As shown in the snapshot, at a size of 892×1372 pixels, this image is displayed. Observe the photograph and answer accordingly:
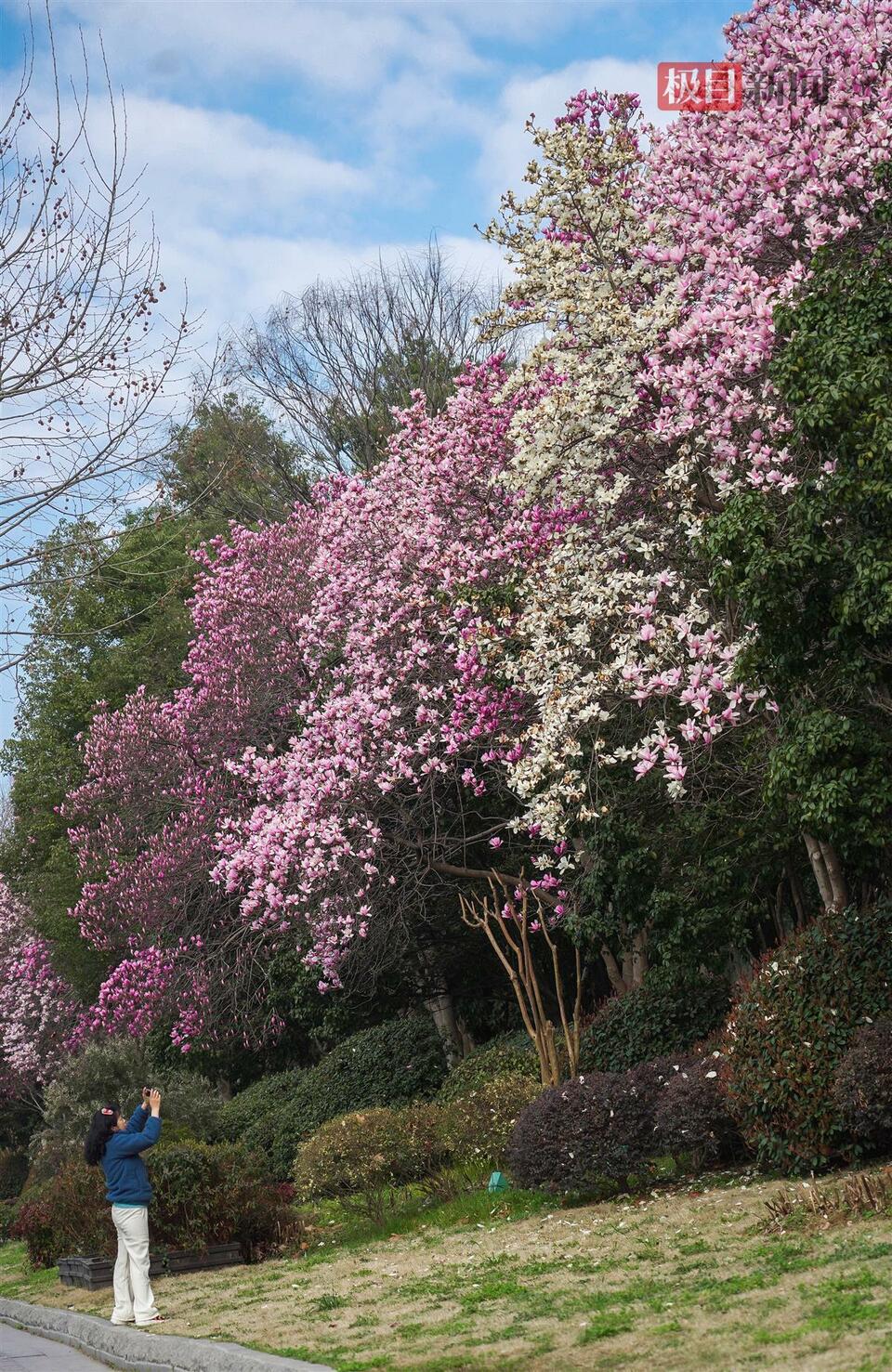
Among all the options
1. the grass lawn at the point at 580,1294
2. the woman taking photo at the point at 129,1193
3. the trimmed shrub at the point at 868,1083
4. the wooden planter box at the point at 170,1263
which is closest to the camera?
the grass lawn at the point at 580,1294

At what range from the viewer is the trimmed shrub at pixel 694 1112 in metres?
11.1

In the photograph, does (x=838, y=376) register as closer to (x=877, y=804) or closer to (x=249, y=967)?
(x=877, y=804)

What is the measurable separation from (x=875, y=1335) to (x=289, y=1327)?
4073 millimetres

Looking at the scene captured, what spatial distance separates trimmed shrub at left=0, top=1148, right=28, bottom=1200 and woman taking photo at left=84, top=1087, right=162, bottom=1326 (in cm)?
2401

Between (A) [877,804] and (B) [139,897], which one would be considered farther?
(B) [139,897]

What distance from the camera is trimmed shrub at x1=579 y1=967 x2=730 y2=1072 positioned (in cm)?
1459

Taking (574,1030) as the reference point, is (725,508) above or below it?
above

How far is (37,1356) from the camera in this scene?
9.60 metres

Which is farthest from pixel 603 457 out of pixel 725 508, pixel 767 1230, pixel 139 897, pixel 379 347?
pixel 379 347

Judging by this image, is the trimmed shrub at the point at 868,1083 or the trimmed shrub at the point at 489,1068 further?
the trimmed shrub at the point at 489,1068

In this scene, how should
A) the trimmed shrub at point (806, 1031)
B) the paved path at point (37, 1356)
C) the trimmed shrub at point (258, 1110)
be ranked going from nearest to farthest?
the paved path at point (37, 1356)
the trimmed shrub at point (806, 1031)
the trimmed shrub at point (258, 1110)

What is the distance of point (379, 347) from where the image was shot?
104 feet

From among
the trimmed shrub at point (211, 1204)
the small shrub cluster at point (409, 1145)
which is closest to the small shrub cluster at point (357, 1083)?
the small shrub cluster at point (409, 1145)

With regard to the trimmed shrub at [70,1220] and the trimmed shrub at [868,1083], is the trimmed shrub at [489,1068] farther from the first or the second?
the trimmed shrub at [868,1083]
